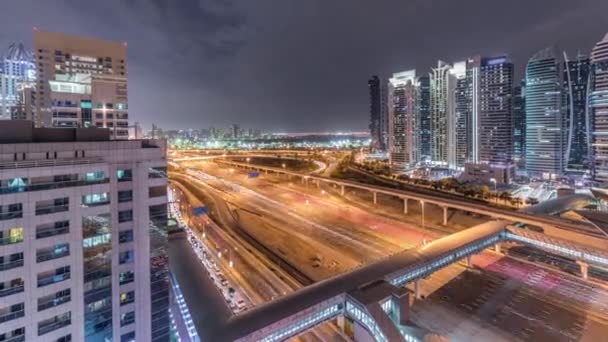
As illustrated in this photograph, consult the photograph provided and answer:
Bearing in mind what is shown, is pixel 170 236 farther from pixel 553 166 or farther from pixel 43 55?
pixel 553 166

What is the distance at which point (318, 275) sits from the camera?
34531mm

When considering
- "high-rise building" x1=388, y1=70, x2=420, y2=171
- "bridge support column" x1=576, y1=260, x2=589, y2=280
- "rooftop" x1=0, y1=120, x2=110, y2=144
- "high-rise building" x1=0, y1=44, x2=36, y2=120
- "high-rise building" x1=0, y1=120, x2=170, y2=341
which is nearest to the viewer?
"high-rise building" x1=0, y1=120, x2=170, y2=341

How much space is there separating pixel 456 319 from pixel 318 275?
14.3 meters

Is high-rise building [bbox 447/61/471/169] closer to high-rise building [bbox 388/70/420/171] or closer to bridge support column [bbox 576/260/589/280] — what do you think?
high-rise building [bbox 388/70/420/171]

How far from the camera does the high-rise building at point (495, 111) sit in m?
89.7

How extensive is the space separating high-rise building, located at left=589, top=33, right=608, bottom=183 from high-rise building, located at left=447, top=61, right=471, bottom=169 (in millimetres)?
30309

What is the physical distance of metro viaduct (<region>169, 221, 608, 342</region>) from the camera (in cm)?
2095

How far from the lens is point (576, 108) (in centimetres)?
9444

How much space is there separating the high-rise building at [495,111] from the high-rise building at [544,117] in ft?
32.5

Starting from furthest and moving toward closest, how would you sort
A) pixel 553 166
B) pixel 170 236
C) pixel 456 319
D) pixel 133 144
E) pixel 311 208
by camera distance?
1. pixel 553 166
2. pixel 311 208
3. pixel 170 236
4. pixel 456 319
5. pixel 133 144

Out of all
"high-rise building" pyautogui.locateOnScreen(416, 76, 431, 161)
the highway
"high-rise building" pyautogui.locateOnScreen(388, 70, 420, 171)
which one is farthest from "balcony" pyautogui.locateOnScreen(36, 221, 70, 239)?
"high-rise building" pyautogui.locateOnScreen(416, 76, 431, 161)

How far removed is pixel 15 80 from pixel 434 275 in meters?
119

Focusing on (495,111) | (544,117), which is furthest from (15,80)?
(544,117)

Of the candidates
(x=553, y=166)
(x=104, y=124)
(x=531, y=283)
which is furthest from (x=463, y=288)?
(x=553, y=166)
